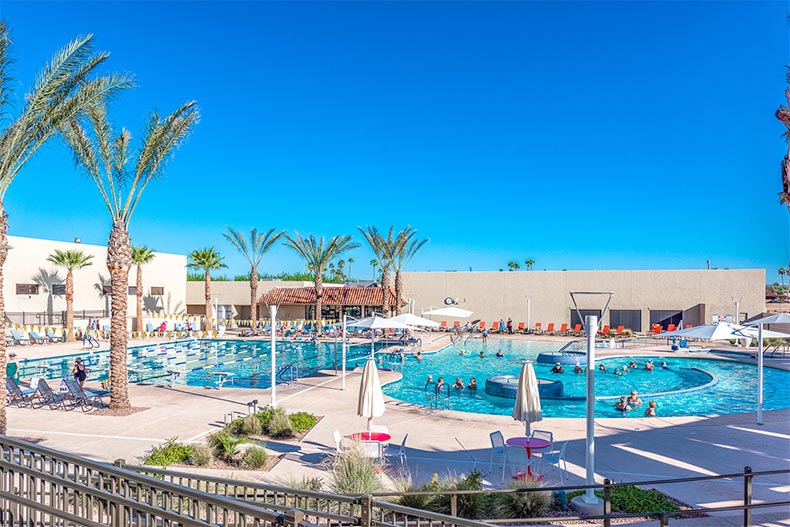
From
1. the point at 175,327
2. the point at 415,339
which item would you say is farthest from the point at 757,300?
the point at 175,327

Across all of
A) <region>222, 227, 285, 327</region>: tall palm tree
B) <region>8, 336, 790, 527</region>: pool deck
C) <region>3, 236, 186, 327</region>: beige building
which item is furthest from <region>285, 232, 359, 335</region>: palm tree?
<region>8, 336, 790, 527</region>: pool deck

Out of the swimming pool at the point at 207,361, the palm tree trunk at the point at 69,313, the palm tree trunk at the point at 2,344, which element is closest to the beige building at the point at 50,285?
the palm tree trunk at the point at 69,313

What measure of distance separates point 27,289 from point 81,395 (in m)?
26.6

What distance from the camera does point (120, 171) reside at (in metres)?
15.5

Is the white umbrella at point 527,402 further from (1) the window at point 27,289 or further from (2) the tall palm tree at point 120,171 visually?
(1) the window at point 27,289

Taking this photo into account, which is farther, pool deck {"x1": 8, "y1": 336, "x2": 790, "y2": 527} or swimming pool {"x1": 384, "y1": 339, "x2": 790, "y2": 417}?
swimming pool {"x1": 384, "y1": 339, "x2": 790, "y2": 417}

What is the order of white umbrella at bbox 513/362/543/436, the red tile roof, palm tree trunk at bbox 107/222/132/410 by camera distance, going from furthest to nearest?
the red tile roof
palm tree trunk at bbox 107/222/132/410
white umbrella at bbox 513/362/543/436

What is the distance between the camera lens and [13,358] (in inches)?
1021

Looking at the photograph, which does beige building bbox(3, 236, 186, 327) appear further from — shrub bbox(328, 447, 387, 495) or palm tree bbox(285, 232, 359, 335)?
shrub bbox(328, 447, 387, 495)

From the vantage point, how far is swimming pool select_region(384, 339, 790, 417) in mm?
19453

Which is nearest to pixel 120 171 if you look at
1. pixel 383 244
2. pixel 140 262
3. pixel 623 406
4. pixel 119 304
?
pixel 119 304

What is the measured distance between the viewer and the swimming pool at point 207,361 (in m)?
23.5

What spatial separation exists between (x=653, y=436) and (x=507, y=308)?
3335 cm

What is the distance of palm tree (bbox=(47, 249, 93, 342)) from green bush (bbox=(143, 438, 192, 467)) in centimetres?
2745
